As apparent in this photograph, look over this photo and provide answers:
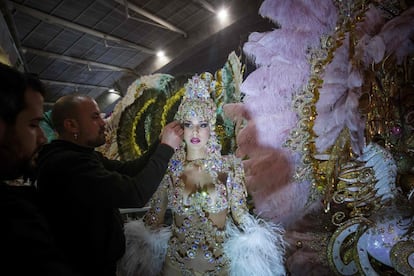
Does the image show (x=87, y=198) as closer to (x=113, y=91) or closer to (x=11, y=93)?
(x=11, y=93)

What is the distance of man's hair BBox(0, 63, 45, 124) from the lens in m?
0.90

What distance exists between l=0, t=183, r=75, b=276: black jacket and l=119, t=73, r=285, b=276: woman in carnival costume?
924 millimetres

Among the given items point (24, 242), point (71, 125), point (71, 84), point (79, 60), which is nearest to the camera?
point (24, 242)

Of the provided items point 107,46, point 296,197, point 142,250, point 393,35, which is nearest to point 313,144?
point 296,197

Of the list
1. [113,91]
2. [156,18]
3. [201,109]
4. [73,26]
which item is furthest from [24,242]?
[113,91]

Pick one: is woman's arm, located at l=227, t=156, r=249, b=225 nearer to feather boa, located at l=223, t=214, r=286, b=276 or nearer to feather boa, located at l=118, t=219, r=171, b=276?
feather boa, located at l=223, t=214, r=286, b=276

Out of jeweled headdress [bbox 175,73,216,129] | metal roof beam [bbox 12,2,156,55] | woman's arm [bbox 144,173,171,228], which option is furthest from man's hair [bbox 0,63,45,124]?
metal roof beam [bbox 12,2,156,55]

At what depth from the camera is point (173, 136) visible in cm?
160

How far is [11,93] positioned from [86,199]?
0.54m

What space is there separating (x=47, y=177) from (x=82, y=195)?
0.55 ft

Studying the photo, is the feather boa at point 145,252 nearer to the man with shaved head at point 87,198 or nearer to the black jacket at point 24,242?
the man with shaved head at point 87,198

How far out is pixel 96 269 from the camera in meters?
1.28

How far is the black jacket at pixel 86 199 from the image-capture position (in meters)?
1.24

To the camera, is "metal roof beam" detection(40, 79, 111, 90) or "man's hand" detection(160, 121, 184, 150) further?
"metal roof beam" detection(40, 79, 111, 90)
